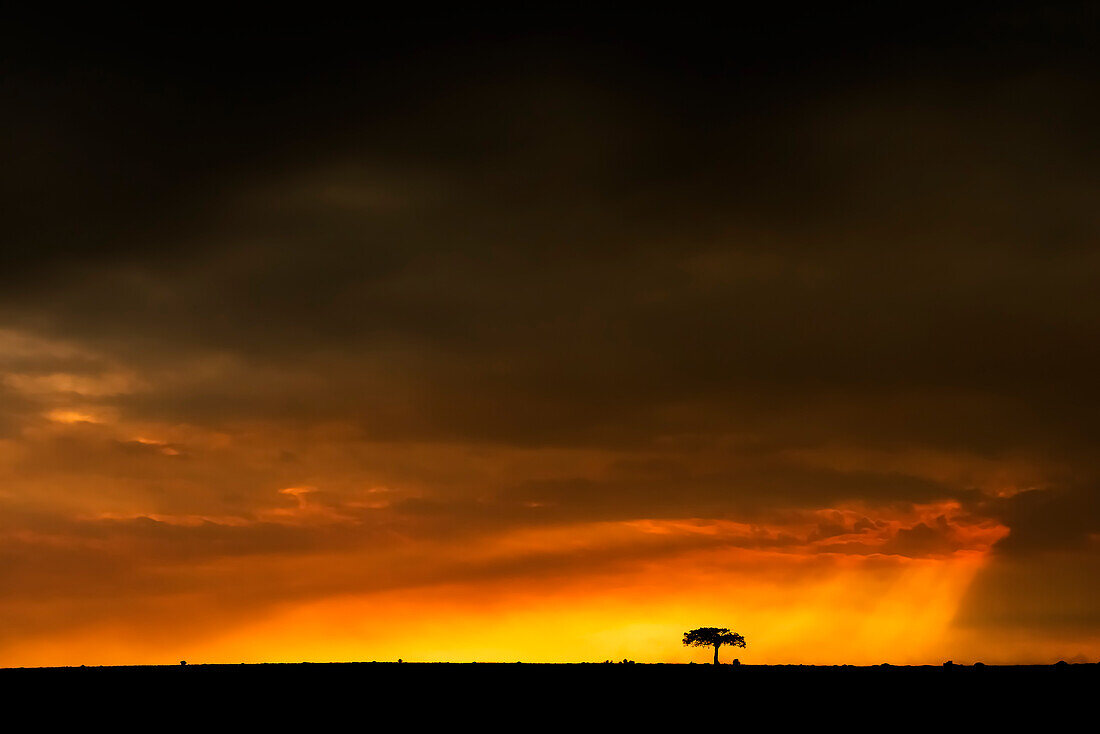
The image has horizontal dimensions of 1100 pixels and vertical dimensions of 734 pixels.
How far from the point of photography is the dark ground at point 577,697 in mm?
67188

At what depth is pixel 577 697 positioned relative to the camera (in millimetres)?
78812

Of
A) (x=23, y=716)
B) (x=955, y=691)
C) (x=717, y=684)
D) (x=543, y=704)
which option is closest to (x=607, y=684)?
(x=717, y=684)

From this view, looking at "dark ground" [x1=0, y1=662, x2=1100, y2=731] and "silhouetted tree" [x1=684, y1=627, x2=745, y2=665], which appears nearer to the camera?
"dark ground" [x1=0, y1=662, x2=1100, y2=731]

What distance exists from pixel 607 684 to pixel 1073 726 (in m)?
35.1

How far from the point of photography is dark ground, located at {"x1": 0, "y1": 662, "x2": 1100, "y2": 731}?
2645 inches

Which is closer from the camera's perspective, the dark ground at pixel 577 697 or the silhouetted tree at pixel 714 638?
the dark ground at pixel 577 697

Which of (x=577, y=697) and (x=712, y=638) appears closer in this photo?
(x=577, y=697)

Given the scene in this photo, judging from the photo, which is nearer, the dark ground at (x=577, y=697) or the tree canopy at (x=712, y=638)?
the dark ground at (x=577, y=697)

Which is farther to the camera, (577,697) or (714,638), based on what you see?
(714,638)

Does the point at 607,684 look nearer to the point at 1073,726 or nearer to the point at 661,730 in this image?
the point at 661,730

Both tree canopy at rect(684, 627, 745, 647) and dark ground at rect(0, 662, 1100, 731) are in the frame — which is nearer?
dark ground at rect(0, 662, 1100, 731)

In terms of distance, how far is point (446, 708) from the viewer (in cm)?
7344

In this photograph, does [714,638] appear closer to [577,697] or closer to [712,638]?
[712,638]

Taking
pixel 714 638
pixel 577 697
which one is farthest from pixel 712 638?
pixel 577 697
